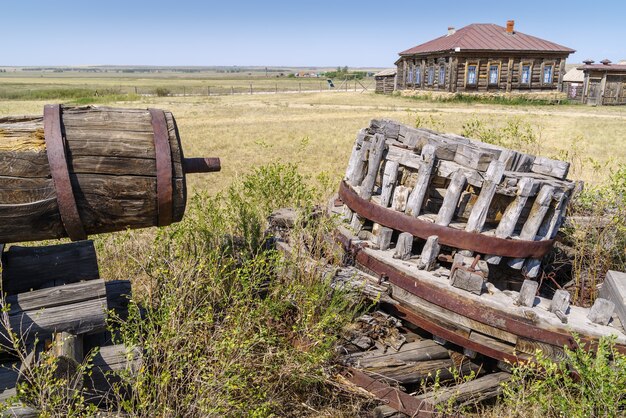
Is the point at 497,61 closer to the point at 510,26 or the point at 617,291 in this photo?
the point at 510,26

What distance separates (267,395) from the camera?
9.96ft

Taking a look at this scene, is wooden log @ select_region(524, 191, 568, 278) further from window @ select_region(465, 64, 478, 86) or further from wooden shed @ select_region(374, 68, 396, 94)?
wooden shed @ select_region(374, 68, 396, 94)

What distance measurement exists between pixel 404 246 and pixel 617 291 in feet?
5.44

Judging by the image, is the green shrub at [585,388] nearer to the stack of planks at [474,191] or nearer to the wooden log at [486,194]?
the stack of planks at [474,191]

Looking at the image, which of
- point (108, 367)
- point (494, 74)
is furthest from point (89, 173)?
point (494, 74)

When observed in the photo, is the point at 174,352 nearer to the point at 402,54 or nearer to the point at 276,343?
the point at 276,343

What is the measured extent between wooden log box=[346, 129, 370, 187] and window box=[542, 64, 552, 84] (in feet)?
108

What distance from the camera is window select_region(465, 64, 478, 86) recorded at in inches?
1247

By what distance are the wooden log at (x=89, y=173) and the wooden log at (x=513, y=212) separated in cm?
252

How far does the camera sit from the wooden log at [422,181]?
12.6 ft

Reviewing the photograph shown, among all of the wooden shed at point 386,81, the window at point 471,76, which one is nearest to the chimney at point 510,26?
the window at point 471,76

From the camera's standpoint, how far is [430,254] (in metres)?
3.78

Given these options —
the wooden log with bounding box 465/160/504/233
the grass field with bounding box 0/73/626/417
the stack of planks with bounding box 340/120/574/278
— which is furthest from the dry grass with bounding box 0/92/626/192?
the wooden log with bounding box 465/160/504/233

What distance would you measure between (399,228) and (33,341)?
2810 mm
